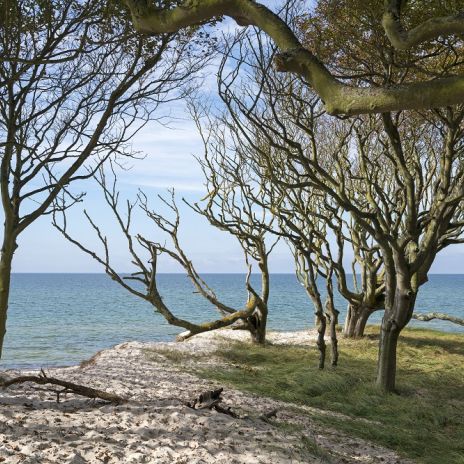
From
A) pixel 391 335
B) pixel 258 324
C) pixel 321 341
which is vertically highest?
pixel 391 335

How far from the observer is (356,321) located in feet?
56.5

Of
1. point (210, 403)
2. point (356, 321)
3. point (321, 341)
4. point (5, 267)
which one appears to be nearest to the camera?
point (210, 403)

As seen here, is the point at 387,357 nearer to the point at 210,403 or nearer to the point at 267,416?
the point at 267,416

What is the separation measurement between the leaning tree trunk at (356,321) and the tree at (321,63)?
12.4m

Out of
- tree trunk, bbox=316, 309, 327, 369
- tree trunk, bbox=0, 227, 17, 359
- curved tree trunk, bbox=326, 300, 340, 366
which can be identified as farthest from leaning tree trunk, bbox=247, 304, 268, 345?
tree trunk, bbox=0, 227, 17, 359

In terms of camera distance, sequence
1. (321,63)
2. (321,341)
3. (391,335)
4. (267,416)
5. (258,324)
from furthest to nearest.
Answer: (258,324) → (321,341) → (391,335) → (267,416) → (321,63)

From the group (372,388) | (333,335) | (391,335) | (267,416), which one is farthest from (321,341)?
(267,416)

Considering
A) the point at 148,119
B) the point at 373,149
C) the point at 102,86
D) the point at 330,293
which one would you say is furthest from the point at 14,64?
the point at 373,149

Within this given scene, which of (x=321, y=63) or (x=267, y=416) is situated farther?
(x=267, y=416)

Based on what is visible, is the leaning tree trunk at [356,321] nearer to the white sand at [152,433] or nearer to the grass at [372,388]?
the grass at [372,388]

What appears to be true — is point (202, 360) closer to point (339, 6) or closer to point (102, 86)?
point (102, 86)

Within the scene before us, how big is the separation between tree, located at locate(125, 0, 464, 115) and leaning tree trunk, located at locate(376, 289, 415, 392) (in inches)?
217

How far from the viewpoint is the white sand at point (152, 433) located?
5047 mm

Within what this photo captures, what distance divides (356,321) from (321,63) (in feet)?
43.4
